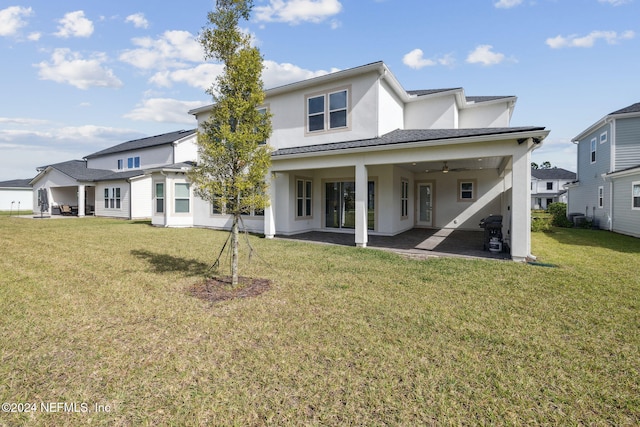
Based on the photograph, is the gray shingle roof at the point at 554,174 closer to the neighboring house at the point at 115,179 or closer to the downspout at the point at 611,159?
the downspout at the point at 611,159

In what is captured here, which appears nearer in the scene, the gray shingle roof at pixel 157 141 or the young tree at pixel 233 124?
the young tree at pixel 233 124

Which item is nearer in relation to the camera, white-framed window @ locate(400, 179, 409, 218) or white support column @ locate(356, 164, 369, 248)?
white support column @ locate(356, 164, 369, 248)

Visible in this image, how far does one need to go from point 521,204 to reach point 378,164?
434cm

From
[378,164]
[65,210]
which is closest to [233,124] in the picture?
[378,164]

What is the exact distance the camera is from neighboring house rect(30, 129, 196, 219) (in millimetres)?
22703

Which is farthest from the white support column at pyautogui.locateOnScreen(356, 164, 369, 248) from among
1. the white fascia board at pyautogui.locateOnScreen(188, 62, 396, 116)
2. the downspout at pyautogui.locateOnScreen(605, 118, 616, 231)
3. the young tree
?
the downspout at pyautogui.locateOnScreen(605, 118, 616, 231)

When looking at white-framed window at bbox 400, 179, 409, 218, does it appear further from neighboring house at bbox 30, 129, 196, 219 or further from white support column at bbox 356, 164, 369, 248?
neighboring house at bbox 30, 129, 196, 219

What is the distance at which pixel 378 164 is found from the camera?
10188 mm

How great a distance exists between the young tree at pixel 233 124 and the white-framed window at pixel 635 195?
17999 millimetres

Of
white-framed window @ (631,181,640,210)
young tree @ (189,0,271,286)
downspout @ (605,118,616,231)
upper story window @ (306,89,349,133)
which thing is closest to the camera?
young tree @ (189,0,271,286)

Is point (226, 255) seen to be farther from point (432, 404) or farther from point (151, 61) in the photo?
point (151, 61)

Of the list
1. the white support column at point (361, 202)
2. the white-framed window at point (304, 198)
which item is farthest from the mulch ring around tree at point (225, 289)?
the white-framed window at point (304, 198)

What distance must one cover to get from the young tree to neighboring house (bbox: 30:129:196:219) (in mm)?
17902

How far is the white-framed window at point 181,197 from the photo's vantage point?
1680cm
